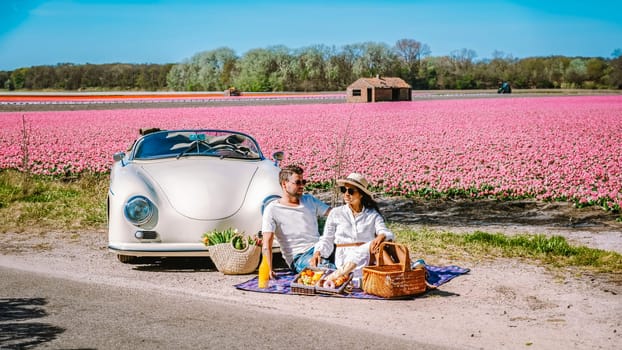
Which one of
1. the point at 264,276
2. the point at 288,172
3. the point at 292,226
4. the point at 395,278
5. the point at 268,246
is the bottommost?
the point at 264,276

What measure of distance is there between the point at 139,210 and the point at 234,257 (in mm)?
1215

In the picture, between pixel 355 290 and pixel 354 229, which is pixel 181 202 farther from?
pixel 355 290

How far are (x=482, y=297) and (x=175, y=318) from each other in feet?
8.81

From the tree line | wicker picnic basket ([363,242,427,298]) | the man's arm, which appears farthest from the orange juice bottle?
the tree line

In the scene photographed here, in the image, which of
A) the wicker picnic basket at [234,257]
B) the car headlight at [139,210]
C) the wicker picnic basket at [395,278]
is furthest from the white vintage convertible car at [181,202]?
the wicker picnic basket at [395,278]

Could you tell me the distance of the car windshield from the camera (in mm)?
9469

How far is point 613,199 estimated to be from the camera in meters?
12.3

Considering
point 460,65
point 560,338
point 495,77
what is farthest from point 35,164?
point 460,65

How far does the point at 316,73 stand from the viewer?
10519 centimetres

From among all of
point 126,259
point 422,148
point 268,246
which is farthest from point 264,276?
point 422,148

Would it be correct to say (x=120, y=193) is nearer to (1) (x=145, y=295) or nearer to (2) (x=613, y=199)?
(1) (x=145, y=295)

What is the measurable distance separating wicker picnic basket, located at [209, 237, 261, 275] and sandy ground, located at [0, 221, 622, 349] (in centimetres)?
8

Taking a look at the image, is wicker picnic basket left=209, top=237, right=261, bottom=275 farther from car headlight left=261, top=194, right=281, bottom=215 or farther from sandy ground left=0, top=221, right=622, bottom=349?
car headlight left=261, top=194, right=281, bottom=215

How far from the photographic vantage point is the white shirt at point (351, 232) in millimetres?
7141
